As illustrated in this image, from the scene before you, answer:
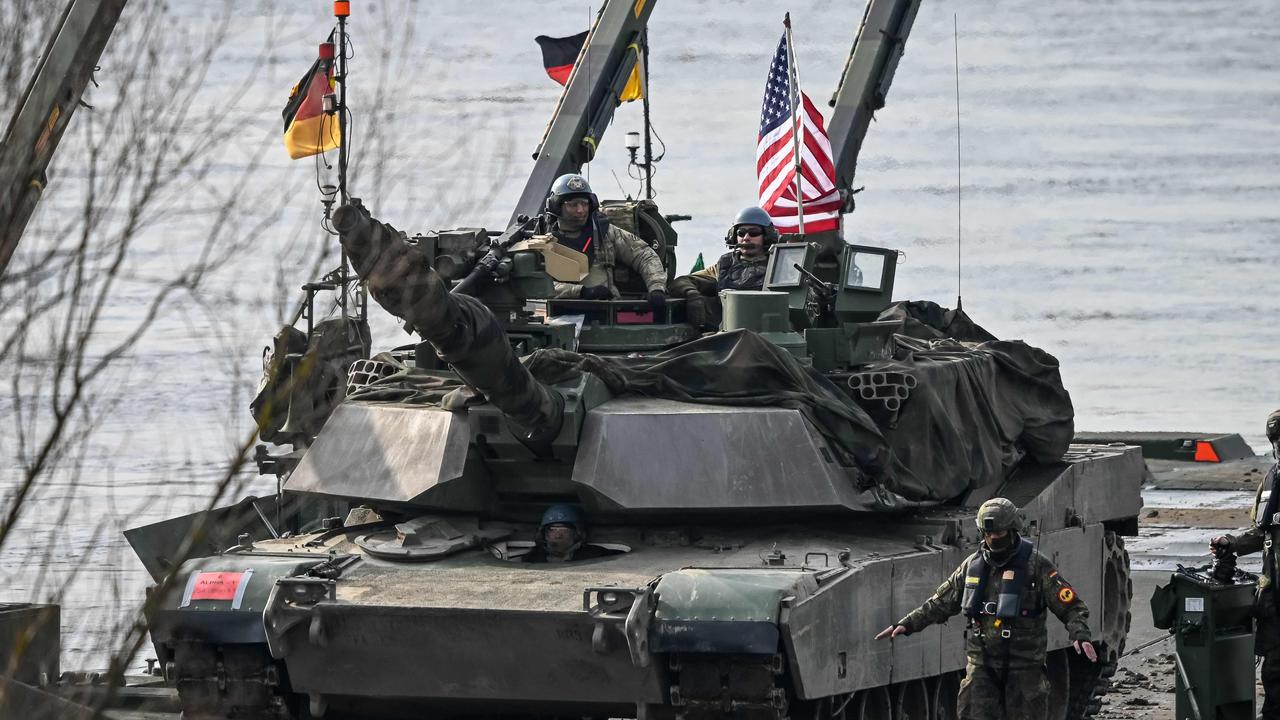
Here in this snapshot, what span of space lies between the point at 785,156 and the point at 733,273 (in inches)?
137

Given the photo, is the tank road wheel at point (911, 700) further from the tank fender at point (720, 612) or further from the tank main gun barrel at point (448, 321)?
the tank main gun barrel at point (448, 321)

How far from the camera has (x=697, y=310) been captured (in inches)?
536

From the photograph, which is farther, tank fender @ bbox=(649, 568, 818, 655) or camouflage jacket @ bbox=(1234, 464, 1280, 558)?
camouflage jacket @ bbox=(1234, 464, 1280, 558)

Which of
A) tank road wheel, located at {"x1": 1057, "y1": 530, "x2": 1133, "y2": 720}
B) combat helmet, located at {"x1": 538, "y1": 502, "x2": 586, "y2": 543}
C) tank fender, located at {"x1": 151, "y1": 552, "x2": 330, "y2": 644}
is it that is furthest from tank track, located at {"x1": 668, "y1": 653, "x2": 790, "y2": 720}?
tank road wheel, located at {"x1": 1057, "y1": 530, "x2": 1133, "y2": 720}

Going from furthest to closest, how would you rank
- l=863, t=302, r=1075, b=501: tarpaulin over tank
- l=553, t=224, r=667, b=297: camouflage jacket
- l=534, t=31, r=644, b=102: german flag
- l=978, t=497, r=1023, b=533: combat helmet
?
l=534, t=31, r=644, b=102: german flag, l=553, t=224, r=667, b=297: camouflage jacket, l=863, t=302, r=1075, b=501: tarpaulin over tank, l=978, t=497, r=1023, b=533: combat helmet

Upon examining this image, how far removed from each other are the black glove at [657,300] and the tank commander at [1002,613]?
9.58 feet

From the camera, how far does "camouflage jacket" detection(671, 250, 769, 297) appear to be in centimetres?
1379

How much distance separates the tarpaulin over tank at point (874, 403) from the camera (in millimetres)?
12336

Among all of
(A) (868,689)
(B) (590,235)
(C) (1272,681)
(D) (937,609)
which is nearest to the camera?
(D) (937,609)

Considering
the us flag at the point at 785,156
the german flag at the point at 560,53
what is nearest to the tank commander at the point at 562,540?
the us flag at the point at 785,156

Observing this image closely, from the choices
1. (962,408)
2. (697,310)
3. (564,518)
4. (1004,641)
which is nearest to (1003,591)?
(1004,641)

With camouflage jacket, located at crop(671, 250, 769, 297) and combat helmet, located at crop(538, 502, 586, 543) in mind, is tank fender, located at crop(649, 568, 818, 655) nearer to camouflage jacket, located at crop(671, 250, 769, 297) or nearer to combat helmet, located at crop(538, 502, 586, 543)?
combat helmet, located at crop(538, 502, 586, 543)

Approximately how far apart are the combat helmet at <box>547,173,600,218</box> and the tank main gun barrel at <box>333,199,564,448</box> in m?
2.32

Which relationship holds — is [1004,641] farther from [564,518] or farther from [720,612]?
[564,518]
